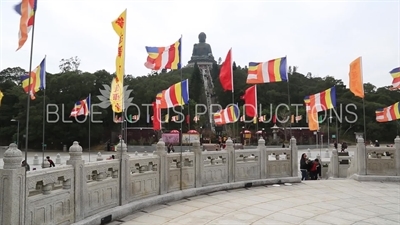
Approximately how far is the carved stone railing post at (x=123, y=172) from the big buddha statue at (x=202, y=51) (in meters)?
81.0

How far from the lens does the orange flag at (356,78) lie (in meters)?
13.6

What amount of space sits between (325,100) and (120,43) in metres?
12.1

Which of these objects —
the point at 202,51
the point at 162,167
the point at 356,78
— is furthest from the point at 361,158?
the point at 202,51

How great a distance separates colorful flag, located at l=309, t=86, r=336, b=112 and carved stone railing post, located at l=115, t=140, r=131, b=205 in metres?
12.0

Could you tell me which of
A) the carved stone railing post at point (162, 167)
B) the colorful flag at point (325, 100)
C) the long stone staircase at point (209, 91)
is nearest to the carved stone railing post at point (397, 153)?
the colorful flag at point (325, 100)

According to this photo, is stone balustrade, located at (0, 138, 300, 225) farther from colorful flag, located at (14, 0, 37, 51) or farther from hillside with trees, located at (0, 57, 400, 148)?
hillside with trees, located at (0, 57, 400, 148)

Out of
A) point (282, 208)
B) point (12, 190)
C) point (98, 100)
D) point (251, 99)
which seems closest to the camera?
point (12, 190)

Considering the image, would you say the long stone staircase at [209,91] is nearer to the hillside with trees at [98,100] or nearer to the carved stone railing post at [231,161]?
the hillside with trees at [98,100]

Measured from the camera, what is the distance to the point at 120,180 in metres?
7.54

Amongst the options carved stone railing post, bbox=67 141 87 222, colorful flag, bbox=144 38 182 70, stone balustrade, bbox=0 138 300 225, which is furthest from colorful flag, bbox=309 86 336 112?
carved stone railing post, bbox=67 141 87 222

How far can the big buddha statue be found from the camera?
3479 inches

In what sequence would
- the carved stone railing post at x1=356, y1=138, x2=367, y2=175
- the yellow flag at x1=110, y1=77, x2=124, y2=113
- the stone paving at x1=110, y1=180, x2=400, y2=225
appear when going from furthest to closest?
the carved stone railing post at x1=356, y1=138, x2=367, y2=175 → the yellow flag at x1=110, y1=77, x2=124, y2=113 → the stone paving at x1=110, y1=180, x2=400, y2=225

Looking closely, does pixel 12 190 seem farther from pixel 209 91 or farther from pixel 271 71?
pixel 209 91

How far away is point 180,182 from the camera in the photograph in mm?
9531
